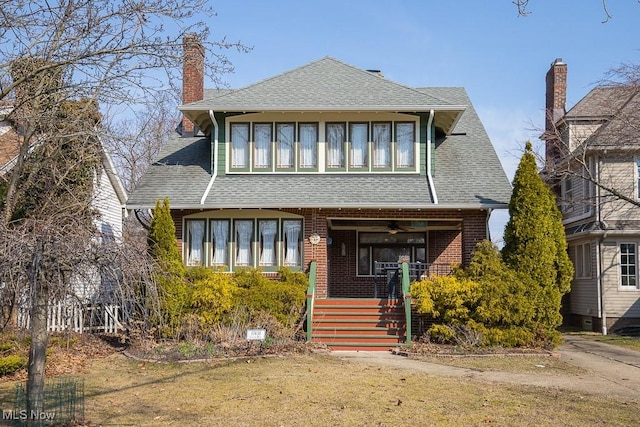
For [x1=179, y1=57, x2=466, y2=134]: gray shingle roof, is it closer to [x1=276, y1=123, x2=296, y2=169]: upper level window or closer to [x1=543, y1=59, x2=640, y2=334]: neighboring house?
[x1=276, y1=123, x2=296, y2=169]: upper level window

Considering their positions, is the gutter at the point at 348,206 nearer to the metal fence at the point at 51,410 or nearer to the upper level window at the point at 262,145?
the upper level window at the point at 262,145

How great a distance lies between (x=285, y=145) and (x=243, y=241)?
9.68 ft

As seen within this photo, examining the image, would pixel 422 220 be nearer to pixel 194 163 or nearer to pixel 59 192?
pixel 194 163

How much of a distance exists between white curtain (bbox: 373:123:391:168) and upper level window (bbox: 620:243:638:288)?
355 inches

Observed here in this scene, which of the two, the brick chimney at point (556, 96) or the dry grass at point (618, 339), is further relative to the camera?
the brick chimney at point (556, 96)

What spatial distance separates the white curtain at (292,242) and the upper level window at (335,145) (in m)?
2.00

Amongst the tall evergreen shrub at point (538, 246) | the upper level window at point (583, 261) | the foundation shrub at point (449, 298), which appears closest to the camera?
the foundation shrub at point (449, 298)

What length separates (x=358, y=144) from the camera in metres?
18.6

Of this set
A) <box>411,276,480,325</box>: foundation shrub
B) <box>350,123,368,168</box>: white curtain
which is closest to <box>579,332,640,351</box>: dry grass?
<box>411,276,480,325</box>: foundation shrub

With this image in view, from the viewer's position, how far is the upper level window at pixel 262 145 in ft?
61.2

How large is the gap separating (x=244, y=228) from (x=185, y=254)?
173cm

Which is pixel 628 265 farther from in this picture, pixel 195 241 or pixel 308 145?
pixel 195 241

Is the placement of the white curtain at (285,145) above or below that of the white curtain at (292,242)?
above

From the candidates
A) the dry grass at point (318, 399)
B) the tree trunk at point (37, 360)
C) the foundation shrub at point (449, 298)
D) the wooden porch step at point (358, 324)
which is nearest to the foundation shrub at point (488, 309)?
the foundation shrub at point (449, 298)
